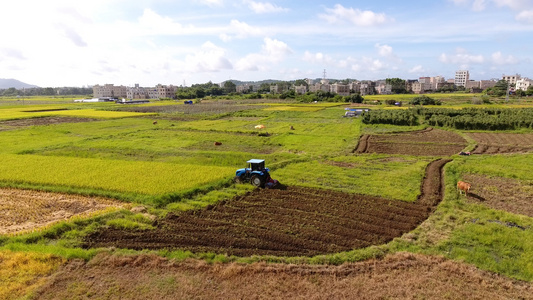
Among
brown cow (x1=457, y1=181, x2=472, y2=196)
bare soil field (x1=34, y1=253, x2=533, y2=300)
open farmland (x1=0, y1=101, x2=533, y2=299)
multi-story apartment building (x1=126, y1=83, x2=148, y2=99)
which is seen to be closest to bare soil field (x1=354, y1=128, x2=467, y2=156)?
open farmland (x1=0, y1=101, x2=533, y2=299)

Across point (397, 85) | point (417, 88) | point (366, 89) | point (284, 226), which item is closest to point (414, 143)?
point (284, 226)

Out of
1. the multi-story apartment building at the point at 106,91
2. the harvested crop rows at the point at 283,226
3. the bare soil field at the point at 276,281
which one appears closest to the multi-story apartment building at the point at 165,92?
the multi-story apartment building at the point at 106,91

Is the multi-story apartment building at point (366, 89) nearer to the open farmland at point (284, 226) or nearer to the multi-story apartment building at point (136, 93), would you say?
the multi-story apartment building at point (136, 93)

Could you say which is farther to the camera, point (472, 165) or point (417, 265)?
point (472, 165)

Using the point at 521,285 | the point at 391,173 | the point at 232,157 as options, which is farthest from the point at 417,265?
the point at 232,157

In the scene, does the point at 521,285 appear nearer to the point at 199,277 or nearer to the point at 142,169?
the point at 199,277

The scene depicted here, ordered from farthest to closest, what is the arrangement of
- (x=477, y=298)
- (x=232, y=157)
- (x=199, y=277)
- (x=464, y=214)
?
(x=232, y=157) → (x=464, y=214) → (x=199, y=277) → (x=477, y=298)

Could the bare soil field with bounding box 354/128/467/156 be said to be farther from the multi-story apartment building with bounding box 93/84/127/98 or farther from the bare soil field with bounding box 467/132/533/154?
the multi-story apartment building with bounding box 93/84/127/98
